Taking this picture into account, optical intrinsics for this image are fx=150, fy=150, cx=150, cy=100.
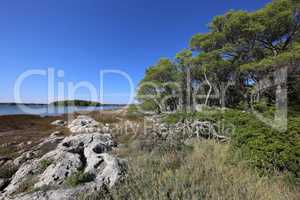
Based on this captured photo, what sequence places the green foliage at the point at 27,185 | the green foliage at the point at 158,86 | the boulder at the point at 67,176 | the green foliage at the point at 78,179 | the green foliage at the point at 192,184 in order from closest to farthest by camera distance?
the green foliage at the point at 192,184, the boulder at the point at 67,176, the green foliage at the point at 78,179, the green foliage at the point at 27,185, the green foliage at the point at 158,86

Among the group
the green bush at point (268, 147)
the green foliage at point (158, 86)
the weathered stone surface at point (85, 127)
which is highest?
the green foliage at point (158, 86)

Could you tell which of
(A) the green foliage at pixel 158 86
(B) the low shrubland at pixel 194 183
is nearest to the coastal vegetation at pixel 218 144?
(B) the low shrubland at pixel 194 183

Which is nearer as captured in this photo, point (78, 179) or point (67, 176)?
point (78, 179)

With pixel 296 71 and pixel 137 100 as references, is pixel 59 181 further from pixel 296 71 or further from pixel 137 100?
pixel 137 100

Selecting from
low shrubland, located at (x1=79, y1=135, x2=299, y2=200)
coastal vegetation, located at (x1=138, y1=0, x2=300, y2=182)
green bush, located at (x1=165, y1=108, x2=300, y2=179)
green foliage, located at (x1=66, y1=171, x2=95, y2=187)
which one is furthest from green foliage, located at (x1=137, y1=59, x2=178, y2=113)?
green foliage, located at (x1=66, y1=171, x2=95, y2=187)

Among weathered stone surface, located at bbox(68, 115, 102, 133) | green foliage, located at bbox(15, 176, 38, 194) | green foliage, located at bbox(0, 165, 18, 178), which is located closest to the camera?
green foliage, located at bbox(15, 176, 38, 194)

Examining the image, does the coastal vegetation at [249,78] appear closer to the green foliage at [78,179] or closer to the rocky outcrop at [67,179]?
the rocky outcrop at [67,179]

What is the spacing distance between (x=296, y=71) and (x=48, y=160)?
38.8 ft

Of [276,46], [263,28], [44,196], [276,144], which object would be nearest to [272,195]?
[276,144]

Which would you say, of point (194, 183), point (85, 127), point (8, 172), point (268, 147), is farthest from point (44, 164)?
point (85, 127)

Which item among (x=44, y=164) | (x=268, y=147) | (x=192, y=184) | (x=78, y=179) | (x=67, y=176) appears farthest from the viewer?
(x=44, y=164)

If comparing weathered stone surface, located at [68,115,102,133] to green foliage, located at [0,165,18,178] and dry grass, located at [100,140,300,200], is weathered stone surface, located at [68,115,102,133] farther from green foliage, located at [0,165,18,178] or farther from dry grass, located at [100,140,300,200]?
dry grass, located at [100,140,300,200]

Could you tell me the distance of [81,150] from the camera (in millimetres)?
5285

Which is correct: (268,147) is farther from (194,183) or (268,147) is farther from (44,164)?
(44,164)
